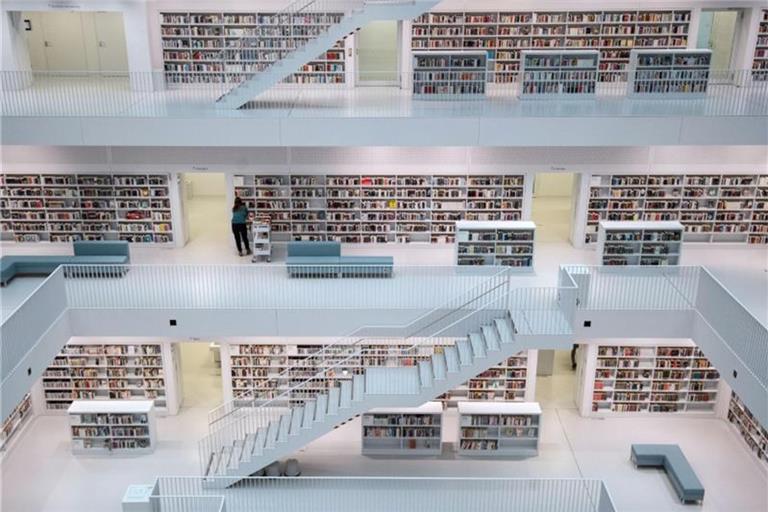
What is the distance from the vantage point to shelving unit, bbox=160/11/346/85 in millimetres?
15656

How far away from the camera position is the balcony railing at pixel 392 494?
460 inches

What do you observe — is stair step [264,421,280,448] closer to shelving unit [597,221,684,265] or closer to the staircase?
the staircase

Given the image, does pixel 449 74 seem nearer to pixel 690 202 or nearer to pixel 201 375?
pixel 690 202

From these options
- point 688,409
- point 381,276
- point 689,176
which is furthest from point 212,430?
point 689,176

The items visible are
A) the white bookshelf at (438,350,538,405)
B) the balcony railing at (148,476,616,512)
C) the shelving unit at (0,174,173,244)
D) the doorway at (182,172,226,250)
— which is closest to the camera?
the balcony railing at (148,476,616,512)

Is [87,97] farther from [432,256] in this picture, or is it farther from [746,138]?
[746,138]

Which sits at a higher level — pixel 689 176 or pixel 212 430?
pixel 689 176

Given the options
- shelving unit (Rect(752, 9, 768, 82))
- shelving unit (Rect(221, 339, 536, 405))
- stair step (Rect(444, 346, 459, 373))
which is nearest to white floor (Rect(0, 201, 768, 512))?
shelving unit (Rect(221, 339, 536, 405))

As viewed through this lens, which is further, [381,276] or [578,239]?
[578,239]

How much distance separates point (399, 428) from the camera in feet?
45.7

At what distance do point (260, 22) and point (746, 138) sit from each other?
9.15 metres

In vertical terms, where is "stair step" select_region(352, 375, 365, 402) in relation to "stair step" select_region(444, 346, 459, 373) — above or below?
below

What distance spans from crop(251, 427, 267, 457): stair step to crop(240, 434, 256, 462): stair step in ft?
0.18

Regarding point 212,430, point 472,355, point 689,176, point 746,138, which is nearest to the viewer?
point 472,355
